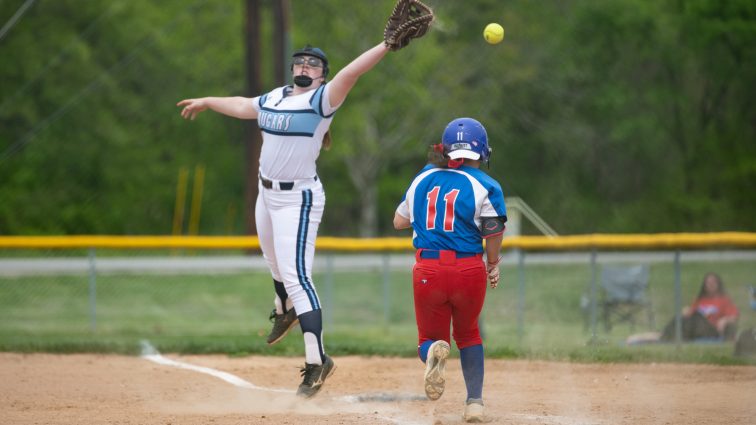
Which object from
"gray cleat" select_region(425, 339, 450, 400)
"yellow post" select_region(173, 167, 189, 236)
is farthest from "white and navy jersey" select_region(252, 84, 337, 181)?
"yellow post" select_region(173, 167, 189, 236)

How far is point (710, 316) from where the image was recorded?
11.0 metres

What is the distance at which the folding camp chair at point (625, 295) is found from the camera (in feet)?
42.7

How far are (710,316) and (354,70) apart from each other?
615 cm

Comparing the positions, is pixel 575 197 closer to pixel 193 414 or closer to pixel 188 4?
pixel 188 4

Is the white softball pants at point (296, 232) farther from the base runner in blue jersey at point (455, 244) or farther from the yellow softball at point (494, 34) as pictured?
the yellow softball at point (494, 34)

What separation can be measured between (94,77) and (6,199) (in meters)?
4.54

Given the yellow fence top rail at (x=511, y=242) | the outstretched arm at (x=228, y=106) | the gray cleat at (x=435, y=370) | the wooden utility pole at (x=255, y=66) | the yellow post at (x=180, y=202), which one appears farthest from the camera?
the yellow post at (x=180, y=202)

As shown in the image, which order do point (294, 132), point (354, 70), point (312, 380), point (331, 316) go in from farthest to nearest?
point (331, 316), point (312, 380), point (294, 132), point (354, 70)

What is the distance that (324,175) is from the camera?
3250 centimetres

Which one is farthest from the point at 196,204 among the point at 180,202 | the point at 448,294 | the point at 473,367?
the point at 448,294

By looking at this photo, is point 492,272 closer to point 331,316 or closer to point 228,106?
point 228,106

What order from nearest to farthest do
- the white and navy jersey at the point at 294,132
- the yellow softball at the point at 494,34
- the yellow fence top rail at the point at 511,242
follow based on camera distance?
the white and navy jersey at the point at 294,132 → the yellow softball at the point at 494,34 → the yellow fence top rail at the point at 511,242

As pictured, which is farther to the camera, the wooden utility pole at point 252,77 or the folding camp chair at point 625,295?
the wooden utility pole at point 252,77

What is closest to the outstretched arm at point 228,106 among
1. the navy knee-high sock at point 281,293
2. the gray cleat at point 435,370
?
the navy knee-high sock at point 281,293
